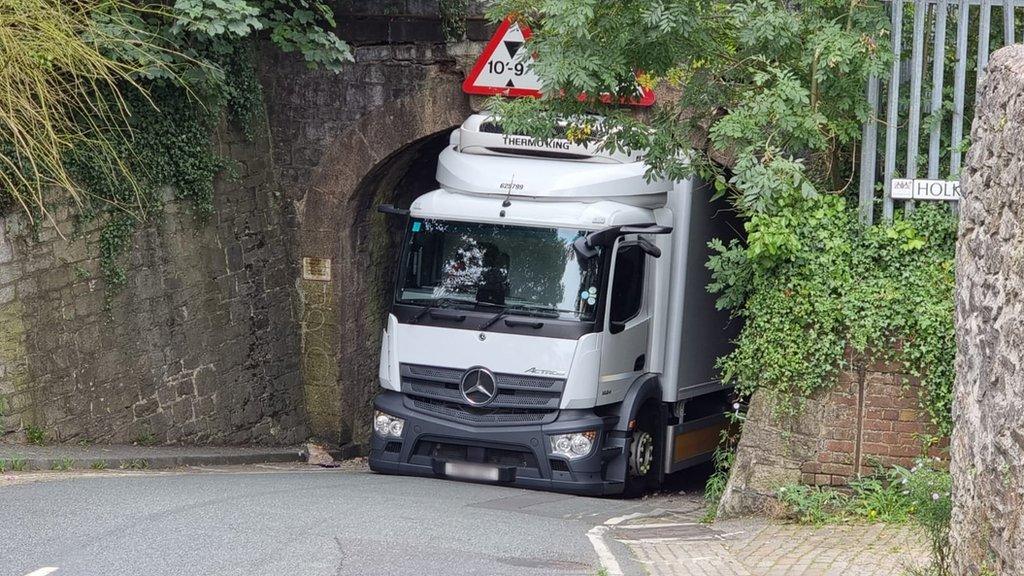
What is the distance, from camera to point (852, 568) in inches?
271

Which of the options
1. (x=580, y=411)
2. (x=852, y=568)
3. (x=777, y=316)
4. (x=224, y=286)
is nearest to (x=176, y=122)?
(x=224, y=286)

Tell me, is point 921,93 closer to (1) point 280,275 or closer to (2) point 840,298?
(2) point 840,298

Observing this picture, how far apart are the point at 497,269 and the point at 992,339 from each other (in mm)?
5338

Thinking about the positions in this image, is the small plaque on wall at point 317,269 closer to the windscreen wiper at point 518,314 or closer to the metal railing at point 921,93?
the windscreen wiper at point 518,314

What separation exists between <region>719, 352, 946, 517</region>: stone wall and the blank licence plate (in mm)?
2009

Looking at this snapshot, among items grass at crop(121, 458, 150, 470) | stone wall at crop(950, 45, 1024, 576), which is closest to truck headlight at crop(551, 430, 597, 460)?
grass at crop(121, 458, 150, 470)

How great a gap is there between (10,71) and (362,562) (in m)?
4.59

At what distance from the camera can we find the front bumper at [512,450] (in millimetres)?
10094

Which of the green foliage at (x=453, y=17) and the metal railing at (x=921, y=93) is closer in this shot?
the metal railing at (x=921, y=93)

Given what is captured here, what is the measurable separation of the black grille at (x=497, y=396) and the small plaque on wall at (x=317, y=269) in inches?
130

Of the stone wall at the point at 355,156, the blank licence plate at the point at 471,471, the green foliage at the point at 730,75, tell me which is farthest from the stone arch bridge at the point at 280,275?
the green foliage at the point at 730,75

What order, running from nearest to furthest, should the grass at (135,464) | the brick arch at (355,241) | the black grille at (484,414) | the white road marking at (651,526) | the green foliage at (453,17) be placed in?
the white road marking at (651,526) < the grass at (135,464) < the black grille at (484,414) < the green foliage at (453,17) < the brick arch at (355,241)

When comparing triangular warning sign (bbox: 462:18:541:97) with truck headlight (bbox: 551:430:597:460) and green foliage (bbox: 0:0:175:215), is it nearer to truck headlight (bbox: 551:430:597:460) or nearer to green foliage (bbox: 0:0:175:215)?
green foliage (bbox: 0:0:175:215)

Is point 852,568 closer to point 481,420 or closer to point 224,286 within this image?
point 481,420
